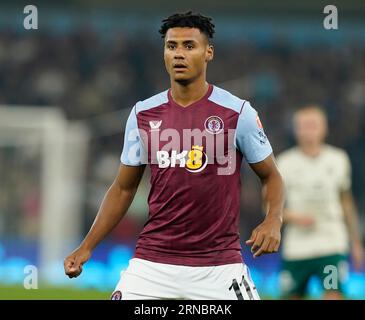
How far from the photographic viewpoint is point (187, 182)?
18.6 feet

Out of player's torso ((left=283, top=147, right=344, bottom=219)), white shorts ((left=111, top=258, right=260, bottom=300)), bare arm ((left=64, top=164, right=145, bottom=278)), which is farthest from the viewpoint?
player's torso ((left=283, top=147, right=344, bottom=219))

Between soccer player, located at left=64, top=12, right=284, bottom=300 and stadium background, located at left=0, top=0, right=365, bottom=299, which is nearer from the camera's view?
soccer player, located at left=64, top=12, right=284, bottom=300

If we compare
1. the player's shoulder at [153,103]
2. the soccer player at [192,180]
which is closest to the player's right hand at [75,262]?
the soccer player at [192,180]

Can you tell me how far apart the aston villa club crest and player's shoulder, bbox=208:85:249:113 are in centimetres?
10

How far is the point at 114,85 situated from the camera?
21562 millimetres

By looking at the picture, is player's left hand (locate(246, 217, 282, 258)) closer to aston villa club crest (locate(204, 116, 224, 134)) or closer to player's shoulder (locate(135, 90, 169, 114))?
aston villa club crest (locate(204, 116, 224, 134))

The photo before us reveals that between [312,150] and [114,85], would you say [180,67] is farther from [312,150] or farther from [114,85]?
[114,85]

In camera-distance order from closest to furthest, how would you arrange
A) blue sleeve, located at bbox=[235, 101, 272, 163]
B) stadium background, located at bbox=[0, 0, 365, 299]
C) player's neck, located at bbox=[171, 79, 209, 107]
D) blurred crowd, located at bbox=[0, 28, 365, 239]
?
blue sleeve, located at bbox=[235, 101, 272, 163], player's neck, located at bbox=[171, 79, 209, 107], stadium background, located at bbox=[0, 0, 365, 299], blurred crowd, located at bbox=[0, 28, 365, 239]

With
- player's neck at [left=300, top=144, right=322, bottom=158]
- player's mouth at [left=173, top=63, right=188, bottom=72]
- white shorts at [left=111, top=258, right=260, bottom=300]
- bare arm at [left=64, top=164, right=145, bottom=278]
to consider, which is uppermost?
player's mouth at [left=173, top=63, right=188, bottom=72]

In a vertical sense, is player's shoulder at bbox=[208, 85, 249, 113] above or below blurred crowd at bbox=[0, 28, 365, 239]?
below

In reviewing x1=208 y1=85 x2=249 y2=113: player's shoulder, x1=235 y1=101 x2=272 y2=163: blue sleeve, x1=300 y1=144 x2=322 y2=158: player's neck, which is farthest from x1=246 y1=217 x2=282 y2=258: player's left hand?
x1=300 y1=144 x2=322 y2=158: player's neck

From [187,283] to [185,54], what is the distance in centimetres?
129

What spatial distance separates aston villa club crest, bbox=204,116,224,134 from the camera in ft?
18.8
